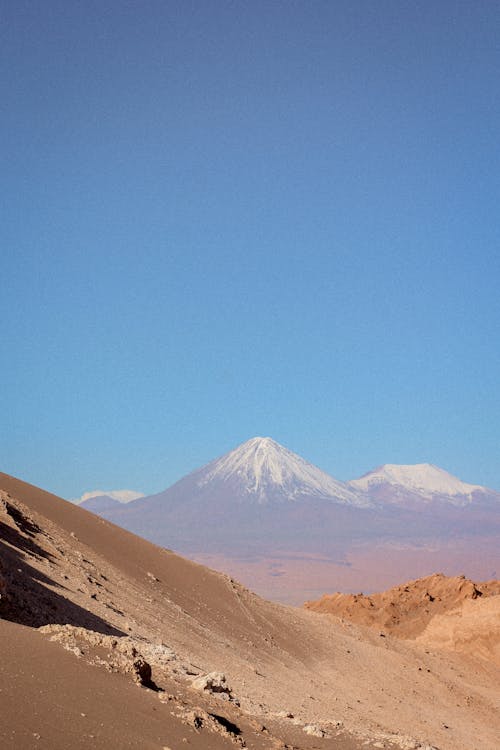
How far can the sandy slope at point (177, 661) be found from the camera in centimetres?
698

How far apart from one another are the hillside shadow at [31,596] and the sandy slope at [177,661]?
5 centimetres

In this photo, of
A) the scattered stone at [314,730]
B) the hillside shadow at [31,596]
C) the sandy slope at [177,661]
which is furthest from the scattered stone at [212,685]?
the hillside shadow at [31,596]

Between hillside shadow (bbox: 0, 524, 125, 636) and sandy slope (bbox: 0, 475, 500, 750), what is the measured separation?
0.17 feet

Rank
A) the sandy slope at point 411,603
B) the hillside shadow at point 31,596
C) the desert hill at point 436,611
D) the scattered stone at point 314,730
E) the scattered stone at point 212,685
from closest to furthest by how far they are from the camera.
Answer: the scattered stone at point 212,685 → the scattered stone at point 314,730 → the hillside shadow at point 31,596 → the desert hill at point 436,611 → the sandy slope at point 411,603

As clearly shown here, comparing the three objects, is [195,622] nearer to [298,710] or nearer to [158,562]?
[158,562]

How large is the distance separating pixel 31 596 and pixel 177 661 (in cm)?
291

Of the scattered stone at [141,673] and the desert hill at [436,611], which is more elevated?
the desert hill at [436,611]

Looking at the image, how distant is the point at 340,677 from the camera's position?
21891 millimetres

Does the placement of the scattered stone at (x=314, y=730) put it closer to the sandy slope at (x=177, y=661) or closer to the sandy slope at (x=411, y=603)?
the sandy slope at (x=177, y=661)

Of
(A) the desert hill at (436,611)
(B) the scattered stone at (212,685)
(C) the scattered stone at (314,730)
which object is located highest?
(A) the desert hill at (436,611)

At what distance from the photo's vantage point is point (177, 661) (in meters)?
12.6

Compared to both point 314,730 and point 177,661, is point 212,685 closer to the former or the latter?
point 314,730

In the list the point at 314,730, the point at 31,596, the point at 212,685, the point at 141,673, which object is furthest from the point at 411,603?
the point at 141,673

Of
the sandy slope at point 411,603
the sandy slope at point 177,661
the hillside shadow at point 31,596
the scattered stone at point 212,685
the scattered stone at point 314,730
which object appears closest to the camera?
the sandy slope at point 177,661
